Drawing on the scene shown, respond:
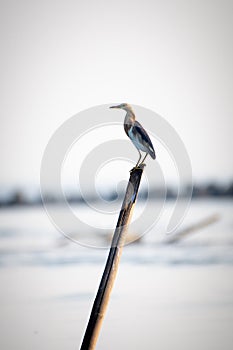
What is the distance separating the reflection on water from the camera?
19.0 metres

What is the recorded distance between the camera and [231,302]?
1531 cm

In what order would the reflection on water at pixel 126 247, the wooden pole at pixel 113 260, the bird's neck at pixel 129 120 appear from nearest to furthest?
the wooden pole at pixel 113 260
the bird's neck at pixel 129 120
the reflection on water at pixel 126 247

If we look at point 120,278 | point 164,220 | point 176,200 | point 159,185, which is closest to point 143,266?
point 120,278

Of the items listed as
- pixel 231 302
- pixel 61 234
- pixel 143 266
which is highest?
pixel 61 234

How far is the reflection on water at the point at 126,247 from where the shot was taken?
19.0m

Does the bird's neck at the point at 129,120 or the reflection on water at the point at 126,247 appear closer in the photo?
the bird's neck at the point at 129,120

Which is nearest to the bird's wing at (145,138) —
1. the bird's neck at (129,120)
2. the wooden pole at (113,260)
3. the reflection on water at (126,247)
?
the bird's neck at (129,120)

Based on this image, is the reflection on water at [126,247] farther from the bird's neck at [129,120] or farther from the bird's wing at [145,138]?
the bird's wing at [145,138]

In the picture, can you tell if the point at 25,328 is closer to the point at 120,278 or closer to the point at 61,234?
the point at 120,278

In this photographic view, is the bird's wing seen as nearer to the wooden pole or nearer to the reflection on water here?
the wooden pole

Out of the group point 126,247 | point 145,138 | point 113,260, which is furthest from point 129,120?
point 126,247

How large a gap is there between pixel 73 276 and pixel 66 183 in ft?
23.4

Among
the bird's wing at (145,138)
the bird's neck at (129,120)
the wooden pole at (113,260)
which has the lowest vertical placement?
the wooden pole at (113,260)

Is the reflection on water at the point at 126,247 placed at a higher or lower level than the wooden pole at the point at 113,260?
higher
